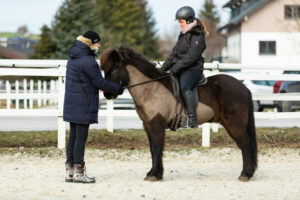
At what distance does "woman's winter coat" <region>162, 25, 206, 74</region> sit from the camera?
8.03 m

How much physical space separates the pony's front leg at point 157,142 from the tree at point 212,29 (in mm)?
68669

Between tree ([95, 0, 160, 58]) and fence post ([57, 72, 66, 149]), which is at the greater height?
tree ([95, 0, 160, 58])

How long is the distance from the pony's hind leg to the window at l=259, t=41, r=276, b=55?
43.8m

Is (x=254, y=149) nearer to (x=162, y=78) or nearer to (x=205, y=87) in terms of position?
(x=205, y=87)

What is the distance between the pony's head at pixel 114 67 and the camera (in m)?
7.91

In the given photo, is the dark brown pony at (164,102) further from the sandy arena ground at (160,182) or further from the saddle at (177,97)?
the sandy arena ground at (160,182)

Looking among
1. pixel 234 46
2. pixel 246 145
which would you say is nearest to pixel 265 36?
pixel 234 46

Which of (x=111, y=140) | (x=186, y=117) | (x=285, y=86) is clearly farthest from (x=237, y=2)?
(x=186, y=117)

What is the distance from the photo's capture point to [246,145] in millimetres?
8359

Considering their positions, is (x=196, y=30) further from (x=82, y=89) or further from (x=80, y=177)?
(x=80, y=177)

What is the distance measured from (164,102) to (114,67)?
0.85m

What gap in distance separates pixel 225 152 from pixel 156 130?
2.97 m

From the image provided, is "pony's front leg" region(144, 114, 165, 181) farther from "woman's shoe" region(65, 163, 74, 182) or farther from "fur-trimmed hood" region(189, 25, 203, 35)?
"fur-trimmed hood" region(189, 25, 203, 35)

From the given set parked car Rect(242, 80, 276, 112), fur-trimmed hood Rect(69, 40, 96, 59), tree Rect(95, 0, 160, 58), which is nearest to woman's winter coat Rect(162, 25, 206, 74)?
fur-trimmed hood Rect(69, 40, 96, 59)
